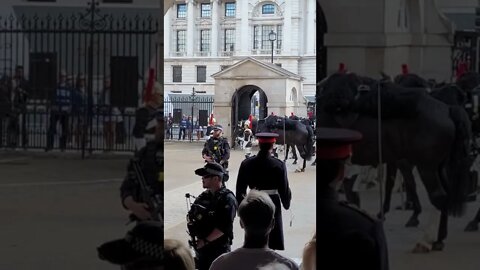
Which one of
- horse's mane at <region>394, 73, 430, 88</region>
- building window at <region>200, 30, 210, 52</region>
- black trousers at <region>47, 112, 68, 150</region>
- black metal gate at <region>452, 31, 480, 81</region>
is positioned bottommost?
black trousers at <region>47, 112, 68, 150</region>

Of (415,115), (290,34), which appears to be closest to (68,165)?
(415,115)

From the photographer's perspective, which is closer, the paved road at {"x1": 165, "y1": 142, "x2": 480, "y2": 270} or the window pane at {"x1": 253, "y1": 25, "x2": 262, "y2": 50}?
the paved road at {"x1": 165, "y1": 142, "x2": 480, "y2": 270}

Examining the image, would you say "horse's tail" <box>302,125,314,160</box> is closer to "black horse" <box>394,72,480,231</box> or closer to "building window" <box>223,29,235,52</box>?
"building window" <box>223,29,235,52</box>

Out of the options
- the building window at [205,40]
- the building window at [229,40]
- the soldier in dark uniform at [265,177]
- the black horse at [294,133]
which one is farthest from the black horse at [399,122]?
the building window at [205,40]

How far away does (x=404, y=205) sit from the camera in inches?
109

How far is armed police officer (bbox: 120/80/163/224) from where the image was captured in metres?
2.84

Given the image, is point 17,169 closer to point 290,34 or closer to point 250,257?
point 250,257

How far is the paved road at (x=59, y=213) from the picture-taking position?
2.88 meters

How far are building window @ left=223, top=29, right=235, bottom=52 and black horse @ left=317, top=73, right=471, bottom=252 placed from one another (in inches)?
206

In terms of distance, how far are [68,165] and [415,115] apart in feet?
5.10

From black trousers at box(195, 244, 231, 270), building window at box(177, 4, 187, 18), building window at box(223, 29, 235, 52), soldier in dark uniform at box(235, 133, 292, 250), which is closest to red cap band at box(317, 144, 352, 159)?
black trousers at box(195, 244, 231, 270)

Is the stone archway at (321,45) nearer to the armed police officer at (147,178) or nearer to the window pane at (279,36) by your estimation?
the armed police officer at (147,178)

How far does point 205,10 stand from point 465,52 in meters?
5.26

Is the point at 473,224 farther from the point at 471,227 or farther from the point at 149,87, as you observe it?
the point at 149,87
